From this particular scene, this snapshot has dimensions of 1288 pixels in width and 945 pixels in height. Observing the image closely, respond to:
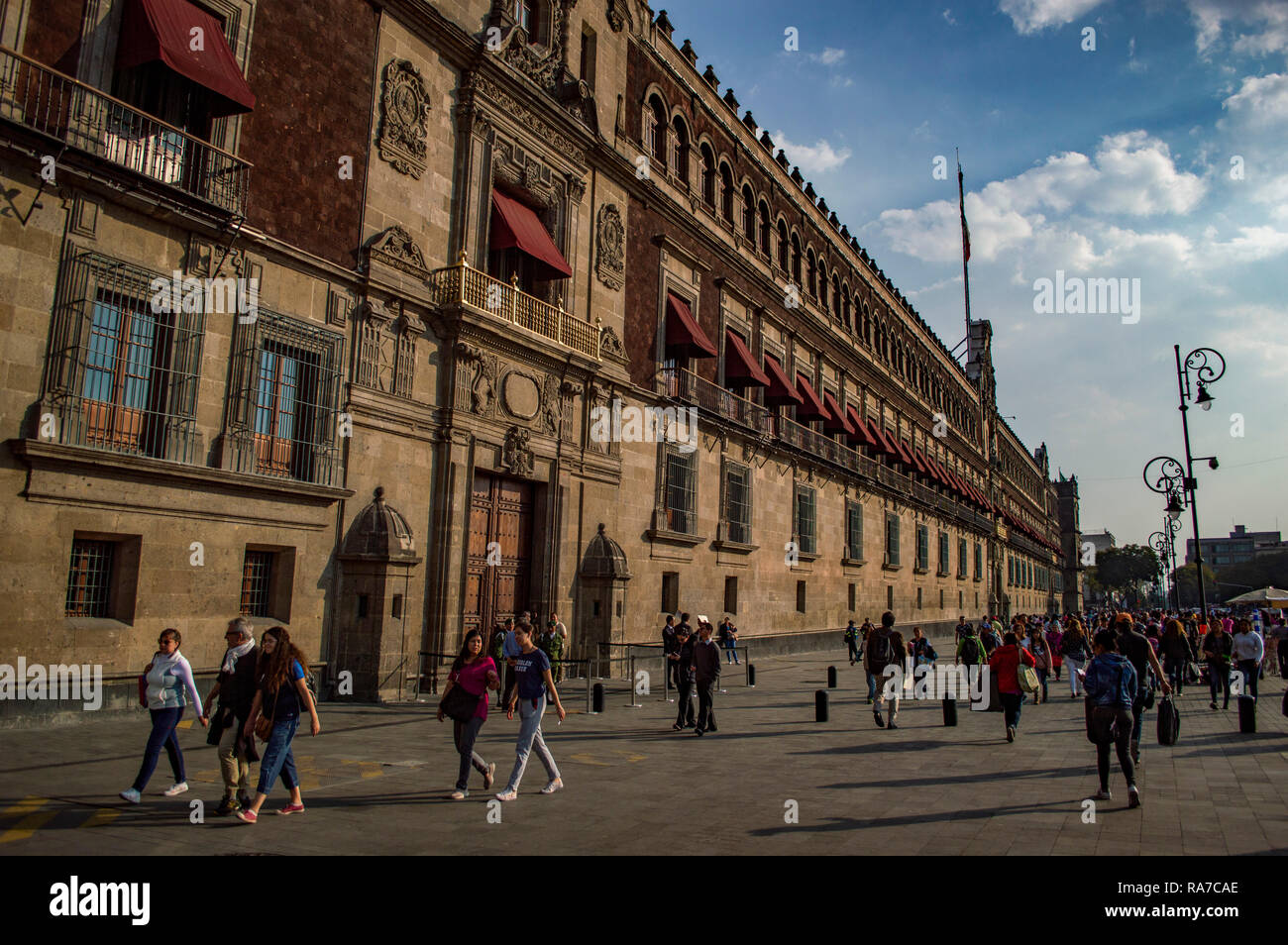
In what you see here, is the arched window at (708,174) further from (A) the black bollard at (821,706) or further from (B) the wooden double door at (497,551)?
(A) the black bollard at (821,706)

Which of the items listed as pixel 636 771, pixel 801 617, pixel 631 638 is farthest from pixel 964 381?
pixel 636 771

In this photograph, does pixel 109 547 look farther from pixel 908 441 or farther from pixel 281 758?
pixel 908 441

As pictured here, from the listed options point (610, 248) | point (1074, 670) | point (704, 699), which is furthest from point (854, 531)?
point (704, 699)

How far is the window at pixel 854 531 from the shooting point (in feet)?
114

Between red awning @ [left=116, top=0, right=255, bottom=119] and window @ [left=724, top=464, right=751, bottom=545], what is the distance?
1651 centimetres

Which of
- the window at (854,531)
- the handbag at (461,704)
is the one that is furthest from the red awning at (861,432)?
the handbag at (461,704)

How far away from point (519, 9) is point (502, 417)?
954 centimetres

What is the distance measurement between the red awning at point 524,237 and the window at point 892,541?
82.8ft

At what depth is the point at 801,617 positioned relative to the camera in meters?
30.5

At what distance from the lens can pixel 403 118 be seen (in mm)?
15734

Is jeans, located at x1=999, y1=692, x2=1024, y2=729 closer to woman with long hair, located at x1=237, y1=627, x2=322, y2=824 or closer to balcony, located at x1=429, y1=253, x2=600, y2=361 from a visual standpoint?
woman with long hair, located at x1=237, y1=627, x2=322, y2=824

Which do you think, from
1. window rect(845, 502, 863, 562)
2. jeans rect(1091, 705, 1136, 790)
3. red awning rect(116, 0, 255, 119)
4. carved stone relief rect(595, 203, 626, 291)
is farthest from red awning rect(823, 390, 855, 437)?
jeans rect(1091, 705, 1136, 790)

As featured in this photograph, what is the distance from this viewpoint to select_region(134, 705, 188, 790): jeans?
709 centimetres

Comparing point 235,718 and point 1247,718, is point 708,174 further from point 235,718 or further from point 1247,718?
point 235,718
